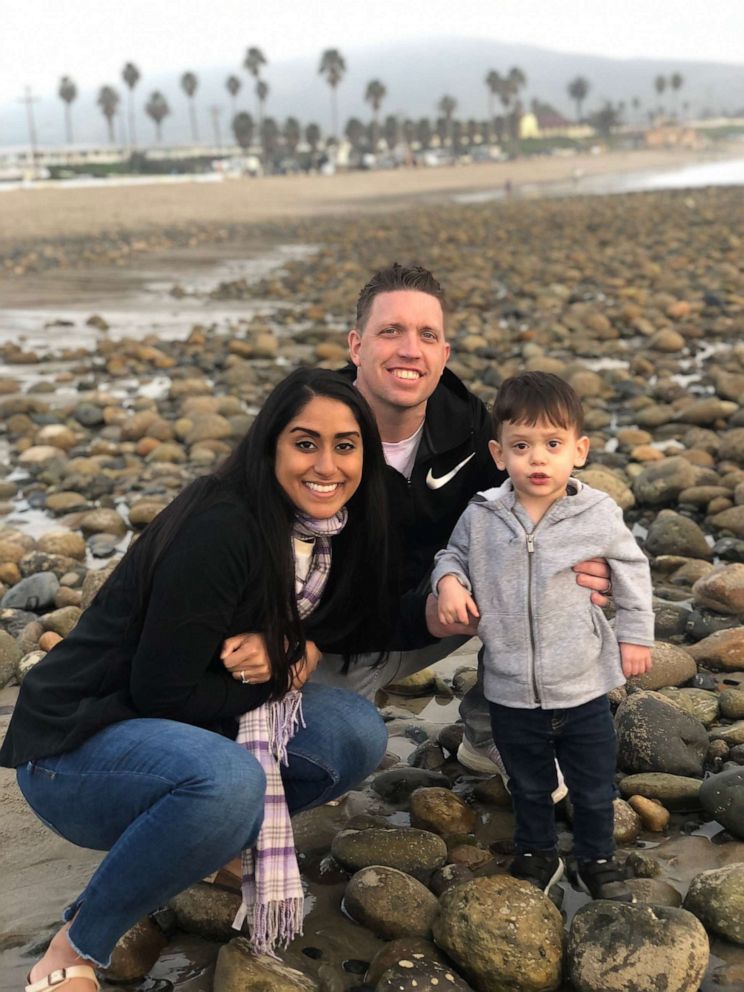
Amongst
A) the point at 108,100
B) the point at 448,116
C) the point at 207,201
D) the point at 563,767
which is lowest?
the point at 563,767

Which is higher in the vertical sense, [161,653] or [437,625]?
[161,653]

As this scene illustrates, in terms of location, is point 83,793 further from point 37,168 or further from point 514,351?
point 37,168

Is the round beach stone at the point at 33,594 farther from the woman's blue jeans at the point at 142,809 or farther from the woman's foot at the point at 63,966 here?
the woman's foot at the point at 63,966

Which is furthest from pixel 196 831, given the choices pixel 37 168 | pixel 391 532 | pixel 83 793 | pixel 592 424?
pixel 37 168

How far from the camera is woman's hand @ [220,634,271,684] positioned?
2.72 m

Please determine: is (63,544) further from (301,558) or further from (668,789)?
(668,789)

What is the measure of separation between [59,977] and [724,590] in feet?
10.4

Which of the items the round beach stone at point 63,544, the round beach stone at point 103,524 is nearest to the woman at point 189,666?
the round beach stone at point 63,544

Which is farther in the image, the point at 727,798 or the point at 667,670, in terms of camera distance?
the point at 667,670

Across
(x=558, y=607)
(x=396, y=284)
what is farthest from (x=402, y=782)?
(x=396, y=284)

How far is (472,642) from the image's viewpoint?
15.2 feet

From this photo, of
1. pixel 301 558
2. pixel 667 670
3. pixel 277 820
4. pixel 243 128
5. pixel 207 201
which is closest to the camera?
pixel 277 820

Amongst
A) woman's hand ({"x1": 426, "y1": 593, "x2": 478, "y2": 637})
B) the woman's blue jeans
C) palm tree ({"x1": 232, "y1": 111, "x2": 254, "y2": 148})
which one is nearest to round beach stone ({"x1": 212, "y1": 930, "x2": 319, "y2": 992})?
the woman's blue jeans

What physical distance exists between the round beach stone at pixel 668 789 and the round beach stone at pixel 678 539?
7.27 ft
